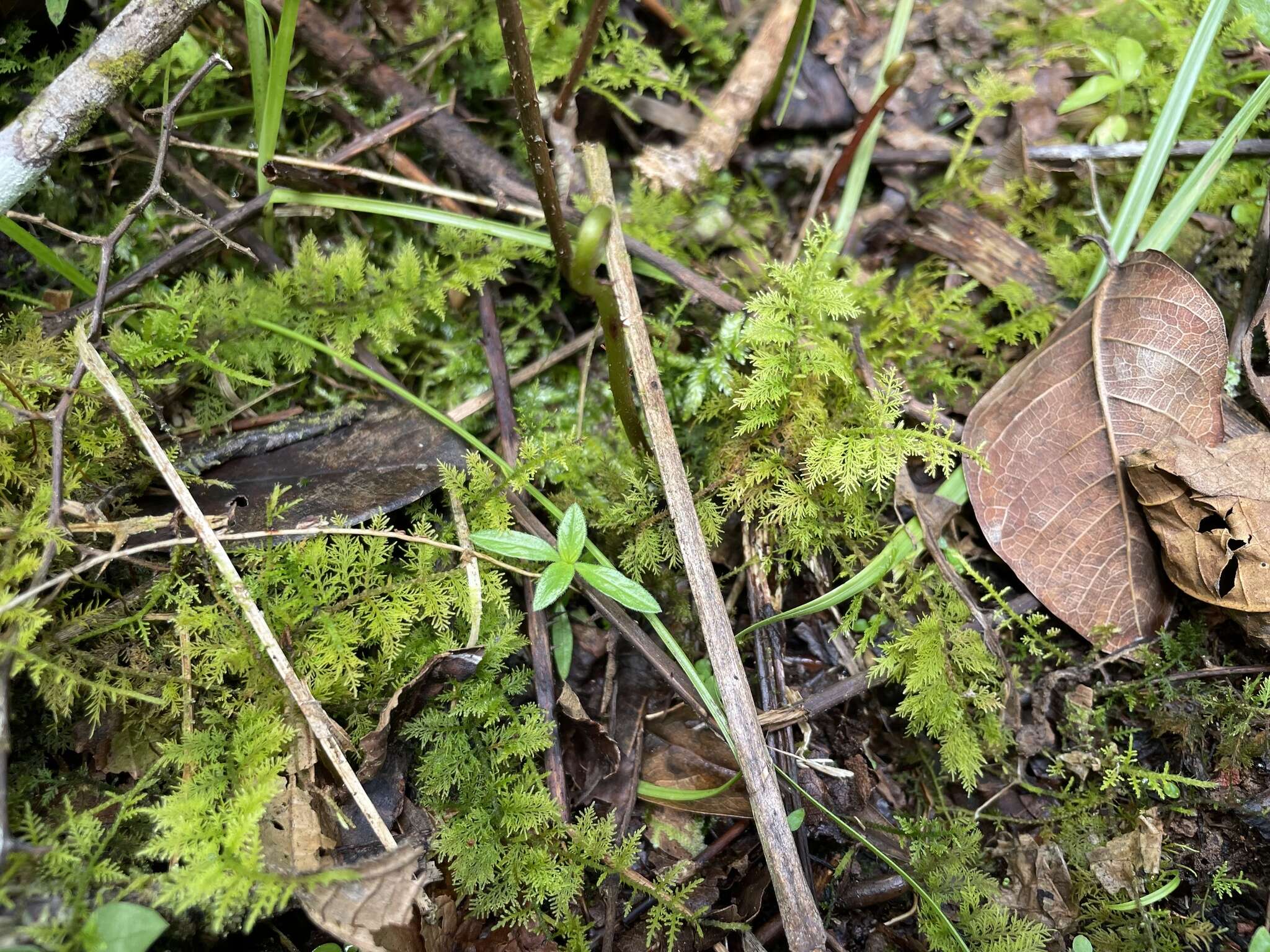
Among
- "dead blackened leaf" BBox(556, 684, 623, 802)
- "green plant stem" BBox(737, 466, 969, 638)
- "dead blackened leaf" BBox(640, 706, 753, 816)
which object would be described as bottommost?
"dead blackened leaf" BBox(640, 706, 753, 816)

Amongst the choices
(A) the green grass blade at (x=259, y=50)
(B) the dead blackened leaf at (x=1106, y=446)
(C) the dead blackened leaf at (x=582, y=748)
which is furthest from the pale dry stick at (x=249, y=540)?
(B) the dead blackened leaf at (x=1106, y=446)

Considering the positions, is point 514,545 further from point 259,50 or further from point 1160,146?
point 1160,146

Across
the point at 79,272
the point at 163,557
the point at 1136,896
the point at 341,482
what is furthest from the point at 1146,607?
the point at 79,272

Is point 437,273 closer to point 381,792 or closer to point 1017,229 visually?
point 381,792

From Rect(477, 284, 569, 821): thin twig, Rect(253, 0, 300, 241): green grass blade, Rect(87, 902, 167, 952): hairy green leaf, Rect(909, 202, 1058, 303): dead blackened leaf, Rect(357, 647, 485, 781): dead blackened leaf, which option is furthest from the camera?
Rect(909, 202, 1058, 303): dead blackened leaf

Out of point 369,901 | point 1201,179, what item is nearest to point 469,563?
point 369,901

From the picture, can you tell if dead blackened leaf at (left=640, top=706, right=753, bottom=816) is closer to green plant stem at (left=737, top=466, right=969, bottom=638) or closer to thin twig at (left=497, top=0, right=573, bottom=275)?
green plant stem at (left=737, top=466, right=969, bottom=638)

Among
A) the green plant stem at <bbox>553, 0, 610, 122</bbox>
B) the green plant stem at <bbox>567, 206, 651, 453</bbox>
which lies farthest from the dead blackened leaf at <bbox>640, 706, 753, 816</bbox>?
the green plant stem at <bbox>553, 0, 610, 122</bbox>
